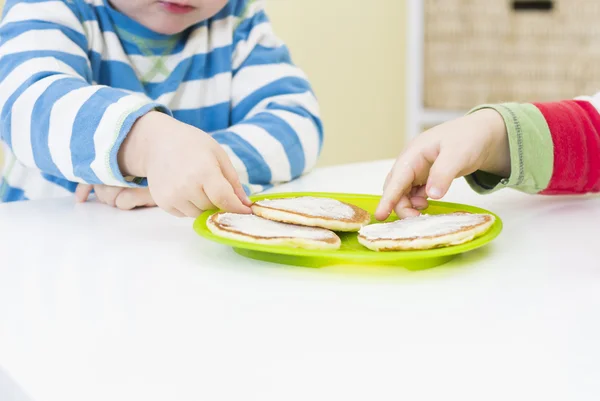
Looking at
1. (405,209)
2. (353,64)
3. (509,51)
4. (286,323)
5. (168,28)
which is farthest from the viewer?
(353,64)

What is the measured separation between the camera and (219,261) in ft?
1.86

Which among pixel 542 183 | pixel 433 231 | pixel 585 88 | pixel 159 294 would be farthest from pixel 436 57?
pixel 159 294

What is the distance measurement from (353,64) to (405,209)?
172cm

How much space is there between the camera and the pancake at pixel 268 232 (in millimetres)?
533

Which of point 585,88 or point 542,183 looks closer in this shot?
point 542,183

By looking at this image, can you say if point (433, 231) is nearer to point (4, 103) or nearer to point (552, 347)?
point (552, 347)

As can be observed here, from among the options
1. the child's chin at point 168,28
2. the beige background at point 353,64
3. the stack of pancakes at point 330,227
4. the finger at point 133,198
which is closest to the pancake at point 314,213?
the stack of pancakes at point 330,227

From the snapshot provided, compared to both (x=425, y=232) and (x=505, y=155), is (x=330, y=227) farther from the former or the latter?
(x=505, y=155)

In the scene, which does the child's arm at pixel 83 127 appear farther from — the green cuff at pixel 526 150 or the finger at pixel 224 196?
the green cuff at pixel 526 150

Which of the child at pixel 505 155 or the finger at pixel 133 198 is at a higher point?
the child at pixel 505 155

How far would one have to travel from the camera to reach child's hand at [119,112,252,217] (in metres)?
0.64

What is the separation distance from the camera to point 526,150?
75 cm

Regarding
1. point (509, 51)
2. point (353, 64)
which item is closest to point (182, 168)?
point (509, 51)

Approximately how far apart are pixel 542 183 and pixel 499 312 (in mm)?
370
